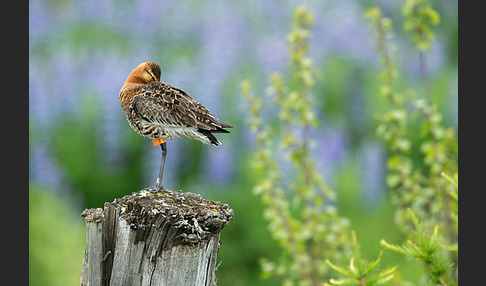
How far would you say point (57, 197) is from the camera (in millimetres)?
6027

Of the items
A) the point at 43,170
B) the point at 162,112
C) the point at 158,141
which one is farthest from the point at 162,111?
the point at 43,170

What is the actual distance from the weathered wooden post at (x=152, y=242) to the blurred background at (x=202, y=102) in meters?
2.62

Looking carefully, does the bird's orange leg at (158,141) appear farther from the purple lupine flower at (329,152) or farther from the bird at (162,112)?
the purple lupine flower at (329,152)

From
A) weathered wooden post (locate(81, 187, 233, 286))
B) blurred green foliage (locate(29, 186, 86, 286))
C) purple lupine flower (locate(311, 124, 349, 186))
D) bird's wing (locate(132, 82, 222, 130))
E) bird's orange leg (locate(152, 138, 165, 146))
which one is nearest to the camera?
weathered wooden post (locate(81, 187, 233, 286))

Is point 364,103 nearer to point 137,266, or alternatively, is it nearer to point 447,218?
point 447,218

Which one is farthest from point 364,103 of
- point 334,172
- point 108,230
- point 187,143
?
point 108,230

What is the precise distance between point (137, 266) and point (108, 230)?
0.20 meters

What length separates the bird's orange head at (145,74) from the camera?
2959 mm

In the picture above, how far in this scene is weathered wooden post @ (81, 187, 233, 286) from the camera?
94.6 inches

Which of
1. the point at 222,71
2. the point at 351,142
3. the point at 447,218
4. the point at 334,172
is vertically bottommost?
the point at 447,218

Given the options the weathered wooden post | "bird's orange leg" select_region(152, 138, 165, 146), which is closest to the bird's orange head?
"bird's orange leg" select_region(152, 138, 165, 146)

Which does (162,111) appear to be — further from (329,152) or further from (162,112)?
(329,152)

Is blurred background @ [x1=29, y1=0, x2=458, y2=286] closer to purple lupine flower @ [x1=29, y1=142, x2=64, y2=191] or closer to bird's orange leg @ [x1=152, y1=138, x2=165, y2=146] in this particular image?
purple lupine flower @ [x1=29, y1=142, x2=64, y2=191]

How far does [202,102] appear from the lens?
6664mm
